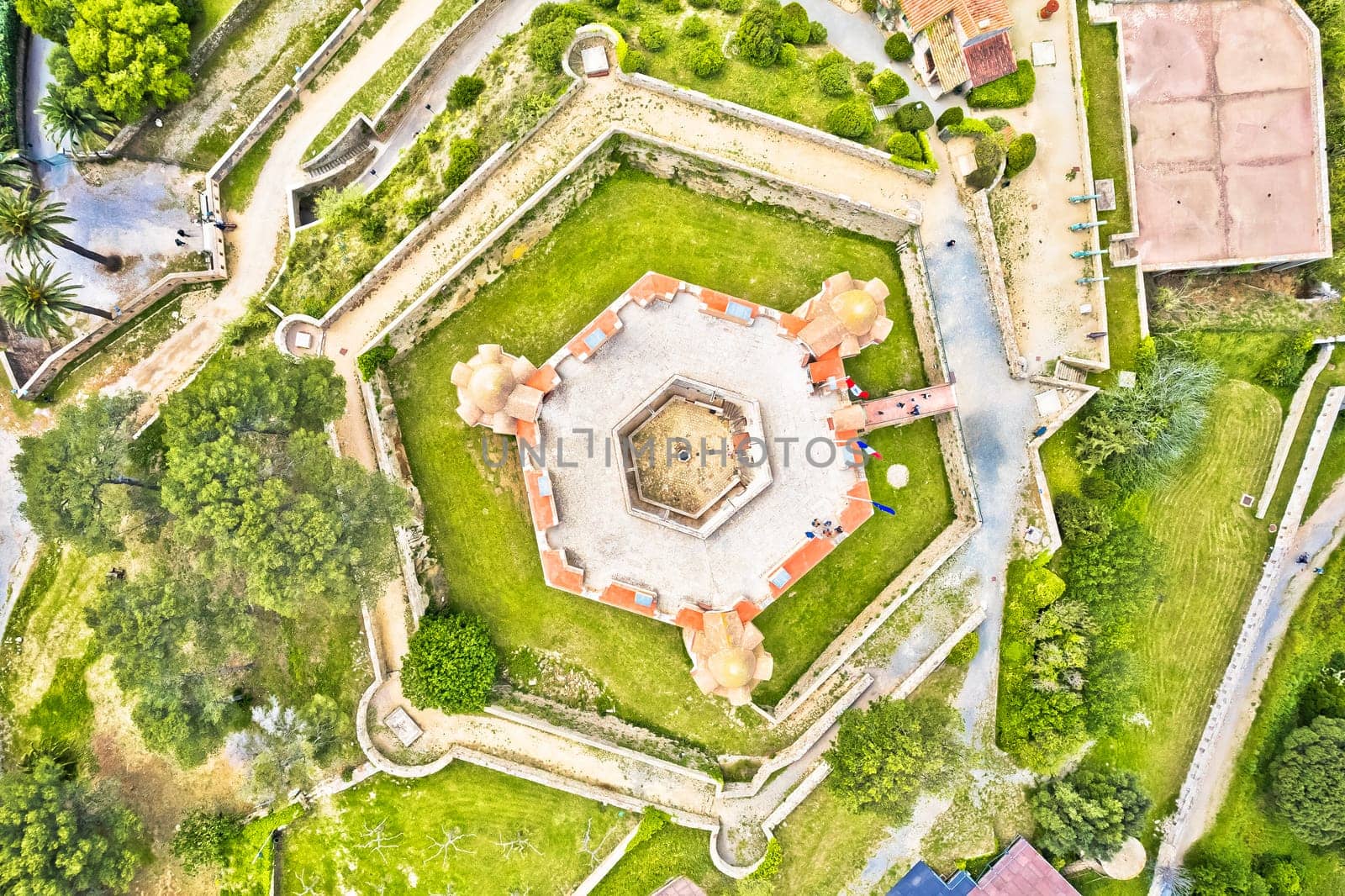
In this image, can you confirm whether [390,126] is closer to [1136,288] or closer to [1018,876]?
[1136,288]

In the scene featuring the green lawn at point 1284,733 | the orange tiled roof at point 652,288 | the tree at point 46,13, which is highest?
the tree at point 46,13

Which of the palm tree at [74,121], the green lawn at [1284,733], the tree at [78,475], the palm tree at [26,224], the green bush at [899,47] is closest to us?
the tree at [78,475]

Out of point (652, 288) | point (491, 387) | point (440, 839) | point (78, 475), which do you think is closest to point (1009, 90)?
point (652, 288)

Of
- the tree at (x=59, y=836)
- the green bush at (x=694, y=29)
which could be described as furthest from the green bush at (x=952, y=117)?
the tree at (x=59, y=836)

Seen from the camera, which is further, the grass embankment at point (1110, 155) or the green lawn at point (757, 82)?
the green lawn at point (757, 82)

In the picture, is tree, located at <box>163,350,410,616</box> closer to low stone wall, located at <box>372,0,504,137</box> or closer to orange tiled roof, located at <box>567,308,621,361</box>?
orange tiled roof, located at <box>567,308,621,361</box>

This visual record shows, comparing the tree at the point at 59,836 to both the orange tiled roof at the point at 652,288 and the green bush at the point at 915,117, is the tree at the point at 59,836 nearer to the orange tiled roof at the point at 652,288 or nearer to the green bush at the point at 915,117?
the orange tiled roof at the point at 652,288

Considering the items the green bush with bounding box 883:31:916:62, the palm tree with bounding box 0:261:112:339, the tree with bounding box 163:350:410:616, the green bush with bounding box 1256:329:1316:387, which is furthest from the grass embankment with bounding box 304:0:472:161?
the green bush with bounding box 1256:329:1316:387

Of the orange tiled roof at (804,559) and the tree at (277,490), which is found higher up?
the tree at (277,490)
